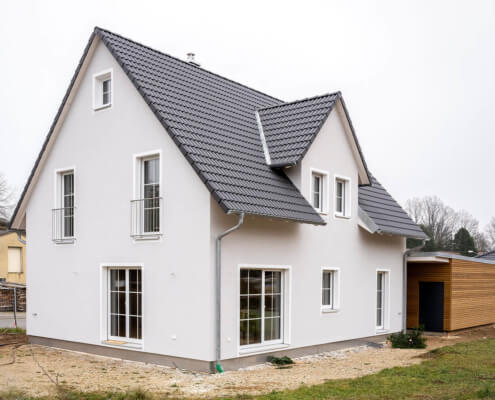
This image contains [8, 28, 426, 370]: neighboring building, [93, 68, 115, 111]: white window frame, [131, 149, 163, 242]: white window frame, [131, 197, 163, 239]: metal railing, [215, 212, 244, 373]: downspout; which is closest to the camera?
[215, 212, 244, 373]: downspout

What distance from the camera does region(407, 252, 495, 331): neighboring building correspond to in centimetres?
1834

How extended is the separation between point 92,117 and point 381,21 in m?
7.04

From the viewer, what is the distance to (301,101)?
15.3 meters

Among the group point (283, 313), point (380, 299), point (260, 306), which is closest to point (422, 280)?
point (380, 299)

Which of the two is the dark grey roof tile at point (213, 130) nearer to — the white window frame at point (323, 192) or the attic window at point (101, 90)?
the attic window at point (101, 90)

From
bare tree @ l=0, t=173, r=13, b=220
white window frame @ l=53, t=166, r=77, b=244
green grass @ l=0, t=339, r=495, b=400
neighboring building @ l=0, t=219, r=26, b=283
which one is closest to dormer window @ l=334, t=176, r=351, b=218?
green grass @ l=0, t=339, r=495, b=400

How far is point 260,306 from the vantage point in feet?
40.7

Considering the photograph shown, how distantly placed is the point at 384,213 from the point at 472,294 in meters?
5.18

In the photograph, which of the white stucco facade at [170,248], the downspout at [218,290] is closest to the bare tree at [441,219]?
the white stucco facade at [170,248]

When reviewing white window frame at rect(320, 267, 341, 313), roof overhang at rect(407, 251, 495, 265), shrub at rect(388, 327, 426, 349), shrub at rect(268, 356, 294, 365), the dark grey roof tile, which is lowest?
shrub at rect(388, 327, 426, 349)

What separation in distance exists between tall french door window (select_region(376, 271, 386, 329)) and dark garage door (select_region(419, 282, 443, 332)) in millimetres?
2410

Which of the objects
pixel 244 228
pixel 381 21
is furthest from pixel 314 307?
pixel 381 21

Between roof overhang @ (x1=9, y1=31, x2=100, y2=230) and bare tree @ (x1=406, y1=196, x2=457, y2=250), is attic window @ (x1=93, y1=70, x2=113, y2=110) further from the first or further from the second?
bare tree @ (x1=406, y1=196, x2=457, y2=250)

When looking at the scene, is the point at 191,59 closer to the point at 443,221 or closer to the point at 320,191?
the point at 320,191
